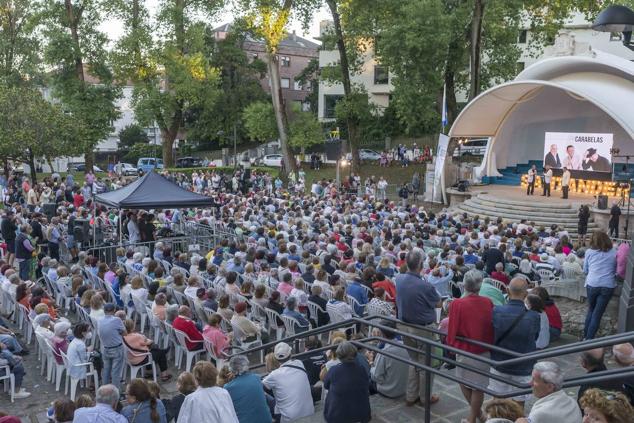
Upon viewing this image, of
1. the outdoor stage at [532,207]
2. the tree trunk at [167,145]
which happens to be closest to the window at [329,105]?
the tree trunk at [167,145]

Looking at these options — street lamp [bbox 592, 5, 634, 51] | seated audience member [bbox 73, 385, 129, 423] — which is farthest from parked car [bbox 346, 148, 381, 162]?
seated audience member [bbox 73, 385, 129, 423]

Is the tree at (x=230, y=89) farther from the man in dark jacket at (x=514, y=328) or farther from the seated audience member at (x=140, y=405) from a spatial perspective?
the man in dark jacket at (x=514, y=328)

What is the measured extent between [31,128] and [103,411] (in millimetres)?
22151

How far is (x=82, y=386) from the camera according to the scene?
745 cm

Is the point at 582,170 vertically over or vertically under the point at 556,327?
over

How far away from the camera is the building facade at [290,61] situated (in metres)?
50.5

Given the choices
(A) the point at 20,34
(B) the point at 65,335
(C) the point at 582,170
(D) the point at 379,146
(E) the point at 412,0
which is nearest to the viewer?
(B) the point at 65,335

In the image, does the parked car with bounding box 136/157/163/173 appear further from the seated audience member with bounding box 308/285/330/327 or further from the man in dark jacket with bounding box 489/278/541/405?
the man in dark jacket with bounding box 489/278/541/405

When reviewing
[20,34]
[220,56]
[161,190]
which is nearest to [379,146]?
[220,56]

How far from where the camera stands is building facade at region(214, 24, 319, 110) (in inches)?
1988

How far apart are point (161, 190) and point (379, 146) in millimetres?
29578

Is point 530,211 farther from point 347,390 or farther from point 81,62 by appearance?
point 81,62

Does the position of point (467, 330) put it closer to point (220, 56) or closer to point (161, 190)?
point (161, 190)


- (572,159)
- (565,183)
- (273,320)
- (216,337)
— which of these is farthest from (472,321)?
(572,159)
